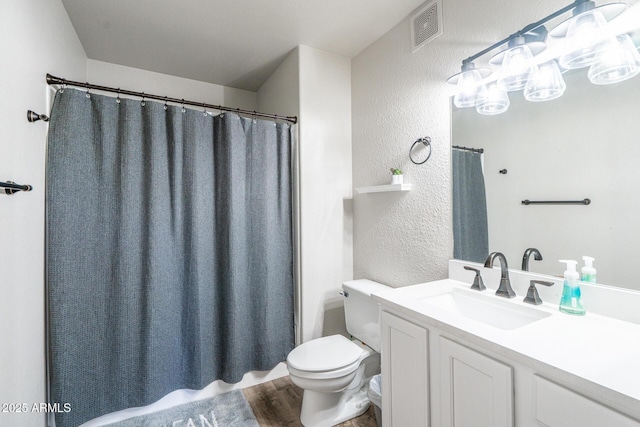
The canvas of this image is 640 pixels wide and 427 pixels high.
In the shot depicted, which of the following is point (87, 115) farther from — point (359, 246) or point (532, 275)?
point (532, 275)

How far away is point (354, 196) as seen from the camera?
7.37ft

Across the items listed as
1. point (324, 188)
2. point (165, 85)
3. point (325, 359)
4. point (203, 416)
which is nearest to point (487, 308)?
point (325, 359)

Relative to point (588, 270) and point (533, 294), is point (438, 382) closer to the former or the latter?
point (533, 294)

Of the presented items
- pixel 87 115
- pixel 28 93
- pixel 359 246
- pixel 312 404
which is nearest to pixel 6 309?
pixel 28 93

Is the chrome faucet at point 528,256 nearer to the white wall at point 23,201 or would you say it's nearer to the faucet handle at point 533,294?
the faucet handle at point 533,294

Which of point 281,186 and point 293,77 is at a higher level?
point 293,77

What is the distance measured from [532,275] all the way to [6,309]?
2033 millimetres

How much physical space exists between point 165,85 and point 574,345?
304cm

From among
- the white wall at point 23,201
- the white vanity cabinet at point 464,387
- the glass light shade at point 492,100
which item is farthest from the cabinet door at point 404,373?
the white wall at point 23,201

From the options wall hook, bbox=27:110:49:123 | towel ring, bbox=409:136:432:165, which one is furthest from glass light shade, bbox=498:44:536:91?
wall hook, bbox=27:110:49:123

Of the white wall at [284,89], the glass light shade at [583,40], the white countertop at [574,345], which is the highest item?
the white wall at [284,89]

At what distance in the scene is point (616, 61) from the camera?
937 mm

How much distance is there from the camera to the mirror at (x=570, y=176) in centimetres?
94

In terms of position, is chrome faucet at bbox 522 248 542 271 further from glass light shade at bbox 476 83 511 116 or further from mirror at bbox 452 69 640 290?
glass light shade at bbox 476 83 511 116
